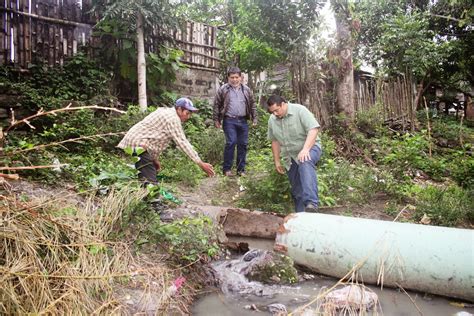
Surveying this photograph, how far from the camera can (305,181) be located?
13.3 ft

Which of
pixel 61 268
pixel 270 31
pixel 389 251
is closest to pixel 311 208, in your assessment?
pixel 389 251

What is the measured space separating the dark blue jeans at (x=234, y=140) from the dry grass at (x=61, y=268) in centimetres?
346

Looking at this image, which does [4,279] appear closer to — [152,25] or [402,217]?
[402,217]

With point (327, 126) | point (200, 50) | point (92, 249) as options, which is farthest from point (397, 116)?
point (92, 249)

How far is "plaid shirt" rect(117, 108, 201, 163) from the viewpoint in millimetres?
4035

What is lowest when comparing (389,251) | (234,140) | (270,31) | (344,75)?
(389,251)

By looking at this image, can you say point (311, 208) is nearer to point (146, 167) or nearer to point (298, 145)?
point (298, 145)

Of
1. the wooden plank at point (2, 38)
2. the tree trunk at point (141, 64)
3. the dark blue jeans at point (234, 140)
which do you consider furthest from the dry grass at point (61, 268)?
the wooden plank at point (2, 38)

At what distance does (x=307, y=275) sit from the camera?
340 centimetres

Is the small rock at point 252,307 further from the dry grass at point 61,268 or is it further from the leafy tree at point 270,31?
the leafy tree at point 270,31

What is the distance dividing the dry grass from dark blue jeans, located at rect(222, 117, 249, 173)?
3.46 m

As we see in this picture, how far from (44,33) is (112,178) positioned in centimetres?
528

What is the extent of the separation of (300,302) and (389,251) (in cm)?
75

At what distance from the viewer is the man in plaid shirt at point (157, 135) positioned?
403 cm
